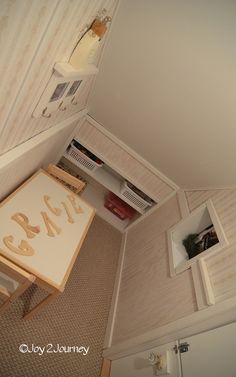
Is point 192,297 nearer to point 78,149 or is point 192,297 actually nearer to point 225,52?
point 225,52

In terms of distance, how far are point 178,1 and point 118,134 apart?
131 cm

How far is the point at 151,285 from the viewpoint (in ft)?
5.51

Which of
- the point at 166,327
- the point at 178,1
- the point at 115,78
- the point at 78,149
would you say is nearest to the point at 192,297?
the point at 166,327

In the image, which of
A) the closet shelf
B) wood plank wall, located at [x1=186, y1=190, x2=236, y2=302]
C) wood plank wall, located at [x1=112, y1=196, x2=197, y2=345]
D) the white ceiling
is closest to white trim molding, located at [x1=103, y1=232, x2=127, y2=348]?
wood plank wall, located at [x1=112, y1=196, x2=197, y2=345]

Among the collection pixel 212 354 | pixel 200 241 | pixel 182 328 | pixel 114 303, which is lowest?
pixel 212 354

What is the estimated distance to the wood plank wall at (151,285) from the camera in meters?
1.37

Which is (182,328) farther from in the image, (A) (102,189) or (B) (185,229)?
(A) (102,189)

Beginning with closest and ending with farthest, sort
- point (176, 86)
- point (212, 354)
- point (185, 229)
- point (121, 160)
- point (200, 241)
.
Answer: point (212, 354)
point (176, 86)
point (200, 241)
point (185, 229)
point (121, 160)

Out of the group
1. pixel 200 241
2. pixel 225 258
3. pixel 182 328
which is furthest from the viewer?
pixel 200 241

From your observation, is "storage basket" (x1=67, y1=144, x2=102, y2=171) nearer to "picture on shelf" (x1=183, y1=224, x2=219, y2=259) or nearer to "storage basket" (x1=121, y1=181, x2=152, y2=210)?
"storage basket" (x1=121, y1=181, x2=152, y2=210)

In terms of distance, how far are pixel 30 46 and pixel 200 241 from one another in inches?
67.2

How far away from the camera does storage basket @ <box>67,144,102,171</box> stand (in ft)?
8.09

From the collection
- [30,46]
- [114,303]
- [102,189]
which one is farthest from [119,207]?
[30,46]

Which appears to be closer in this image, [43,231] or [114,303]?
[43,231]
